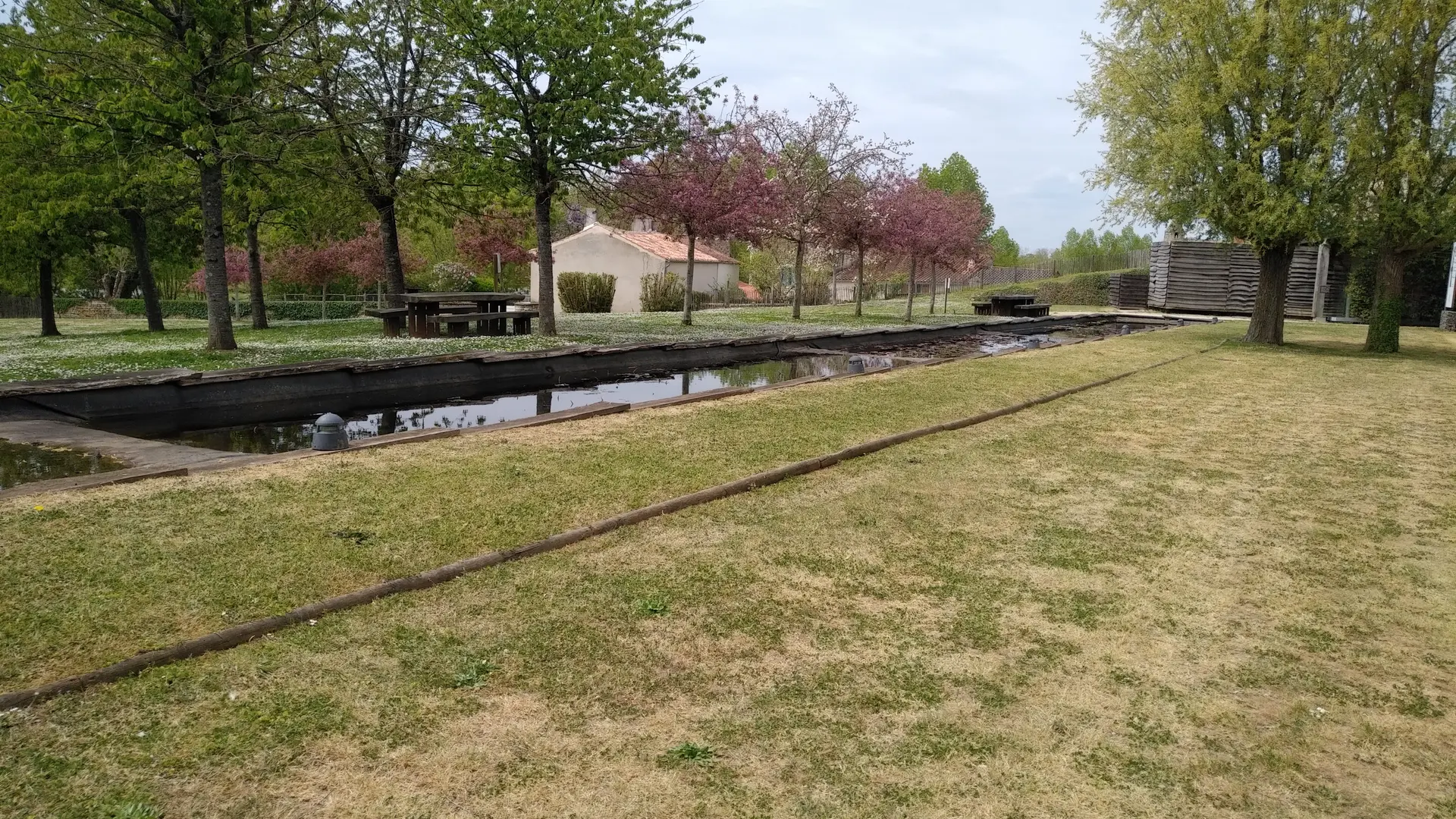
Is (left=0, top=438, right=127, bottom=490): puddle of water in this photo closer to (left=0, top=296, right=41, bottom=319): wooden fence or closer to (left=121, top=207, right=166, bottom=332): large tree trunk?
(left=121, top=207, right=166, bottom=332): large tree trunk

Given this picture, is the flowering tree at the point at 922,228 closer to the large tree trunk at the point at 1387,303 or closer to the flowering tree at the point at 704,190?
the flowering tree at the point at 704,190

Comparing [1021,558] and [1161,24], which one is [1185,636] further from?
[1161,24]

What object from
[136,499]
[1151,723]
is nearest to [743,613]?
[1151,723]

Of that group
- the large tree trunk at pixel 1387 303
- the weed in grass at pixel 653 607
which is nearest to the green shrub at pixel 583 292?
the large tree trunk at pixel 1387 303

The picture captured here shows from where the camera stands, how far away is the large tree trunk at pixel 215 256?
1314cm

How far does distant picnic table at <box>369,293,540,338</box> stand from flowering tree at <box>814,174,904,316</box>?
34.8ft

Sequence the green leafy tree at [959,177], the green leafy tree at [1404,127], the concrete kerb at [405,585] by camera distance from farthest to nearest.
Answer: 1. the green leafy tree at [959,177]
2. the green leafy tree at [1404,127]
3. the concrete kerb at [405,585]

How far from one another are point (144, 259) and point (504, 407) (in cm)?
1448

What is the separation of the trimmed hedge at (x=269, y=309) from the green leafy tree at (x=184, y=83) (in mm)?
14730

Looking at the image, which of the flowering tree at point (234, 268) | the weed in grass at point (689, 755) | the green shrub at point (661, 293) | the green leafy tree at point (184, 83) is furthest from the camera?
the green shrub at point (661, 293)

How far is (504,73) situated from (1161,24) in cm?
1382

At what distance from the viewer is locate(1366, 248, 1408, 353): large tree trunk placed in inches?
688

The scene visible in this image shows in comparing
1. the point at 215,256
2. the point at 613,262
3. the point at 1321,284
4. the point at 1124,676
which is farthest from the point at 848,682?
the point at 1321,284

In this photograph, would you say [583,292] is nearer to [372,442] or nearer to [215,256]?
[215,256]
